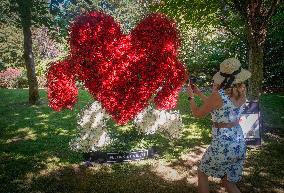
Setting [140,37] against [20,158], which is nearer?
[140,37]

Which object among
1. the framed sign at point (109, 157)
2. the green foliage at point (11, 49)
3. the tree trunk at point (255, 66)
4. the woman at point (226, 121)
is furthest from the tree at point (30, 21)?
the green foliage at point (11, 49)

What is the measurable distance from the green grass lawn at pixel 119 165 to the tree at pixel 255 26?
64.3 inches

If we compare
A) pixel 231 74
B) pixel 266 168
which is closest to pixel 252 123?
pixel 266 168

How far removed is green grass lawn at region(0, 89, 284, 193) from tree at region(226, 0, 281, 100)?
163 cm

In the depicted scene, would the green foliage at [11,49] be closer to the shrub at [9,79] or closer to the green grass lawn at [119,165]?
the shrub at [9,79]

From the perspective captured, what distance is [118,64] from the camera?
23.6 feet

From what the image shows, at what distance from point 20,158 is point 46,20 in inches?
311

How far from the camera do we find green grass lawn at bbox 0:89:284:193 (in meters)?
6.58

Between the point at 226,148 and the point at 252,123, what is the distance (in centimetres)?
409

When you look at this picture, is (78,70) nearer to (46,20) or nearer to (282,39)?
(46,20)

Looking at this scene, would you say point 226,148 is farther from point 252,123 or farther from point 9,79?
point 9,79

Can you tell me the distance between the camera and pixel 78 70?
7359mm

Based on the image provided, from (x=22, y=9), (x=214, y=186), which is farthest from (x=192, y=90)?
(x=22, y=9)

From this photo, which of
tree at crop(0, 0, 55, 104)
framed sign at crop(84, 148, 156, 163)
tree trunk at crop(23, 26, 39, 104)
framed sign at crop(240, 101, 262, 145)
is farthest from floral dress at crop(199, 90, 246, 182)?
tree trunk at crop(23, 26, 39, 104)
